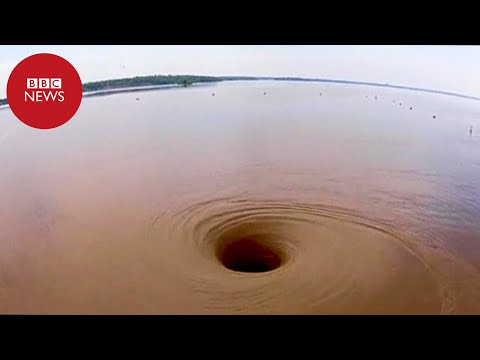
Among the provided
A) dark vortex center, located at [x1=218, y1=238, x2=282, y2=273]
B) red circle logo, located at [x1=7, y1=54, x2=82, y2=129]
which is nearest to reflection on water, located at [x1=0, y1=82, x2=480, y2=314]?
dark vortex center, located at [x1=218, y1=238, x2=282, y2=273]

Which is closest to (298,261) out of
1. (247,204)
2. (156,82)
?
(247,204)

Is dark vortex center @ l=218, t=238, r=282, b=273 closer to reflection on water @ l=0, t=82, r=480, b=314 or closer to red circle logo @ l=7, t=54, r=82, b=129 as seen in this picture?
reflection on water @ l=0, t=82, r=480, b=314

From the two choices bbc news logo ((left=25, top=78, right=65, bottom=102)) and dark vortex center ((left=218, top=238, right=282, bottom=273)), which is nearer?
bbc news logo ((left=25, top=78, right=65, bottom=102))

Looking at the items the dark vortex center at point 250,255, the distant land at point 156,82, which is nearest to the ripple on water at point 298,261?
the dark vortex center at point 250,255

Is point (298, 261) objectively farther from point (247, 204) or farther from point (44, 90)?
point (44, 90)

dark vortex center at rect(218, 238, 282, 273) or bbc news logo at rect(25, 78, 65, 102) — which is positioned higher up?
bbc news logo at rect(25, 78, 65, 102)

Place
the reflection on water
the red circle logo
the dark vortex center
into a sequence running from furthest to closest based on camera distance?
the dark vortex center → the reflection on water → the red circle logo

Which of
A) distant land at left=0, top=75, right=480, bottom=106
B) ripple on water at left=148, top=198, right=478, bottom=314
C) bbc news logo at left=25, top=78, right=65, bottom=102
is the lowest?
ripple on water at left=148, top=198, right=478, bottom=314
